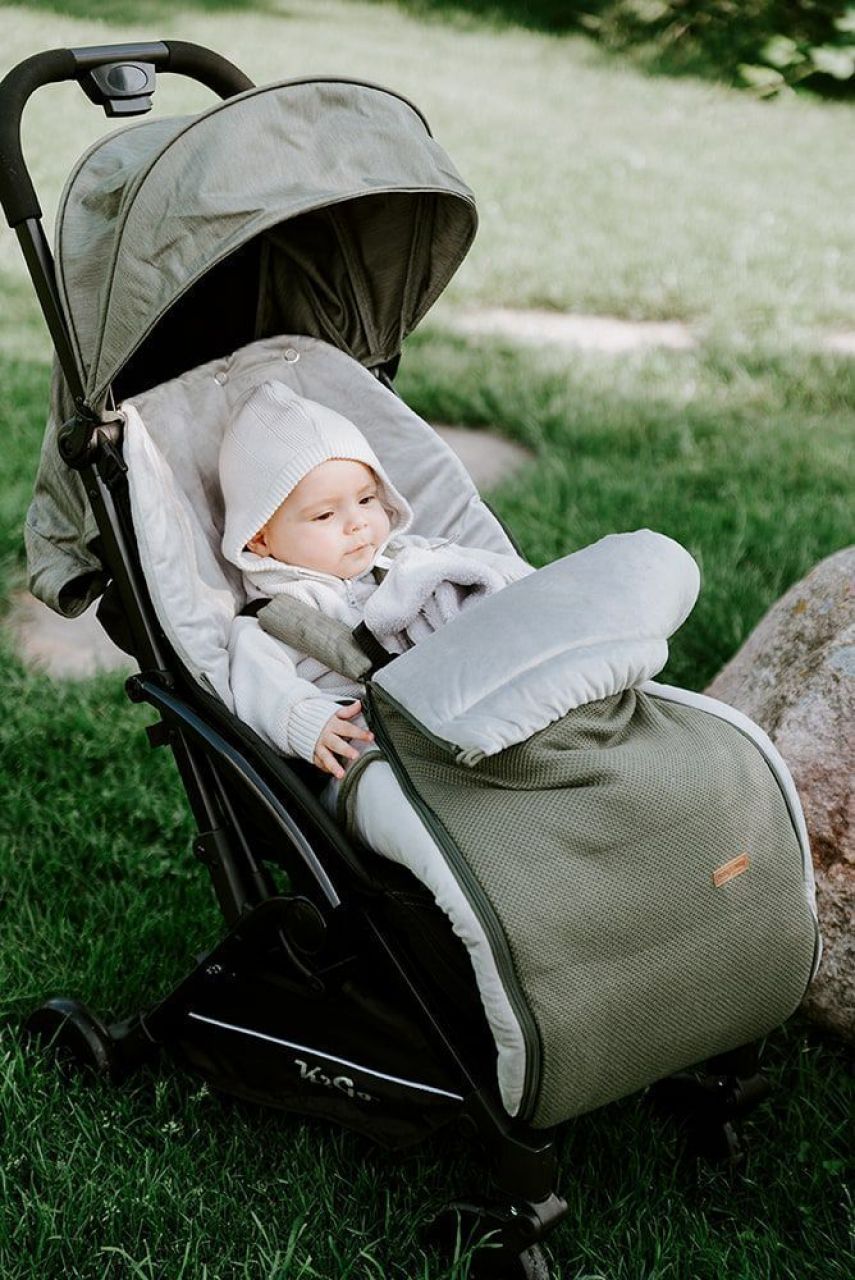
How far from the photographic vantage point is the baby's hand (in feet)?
7.15

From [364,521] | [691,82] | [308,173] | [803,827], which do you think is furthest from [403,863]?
[691,82]

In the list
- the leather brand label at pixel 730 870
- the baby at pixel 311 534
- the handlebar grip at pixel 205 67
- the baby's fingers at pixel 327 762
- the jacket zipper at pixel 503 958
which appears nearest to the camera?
the jacket zipper at pixel 503 958

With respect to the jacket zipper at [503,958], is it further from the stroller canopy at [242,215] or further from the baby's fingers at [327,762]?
the stroller canopy at [242,215]

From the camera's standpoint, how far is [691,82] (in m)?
11.5

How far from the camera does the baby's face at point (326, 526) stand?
2.56 meters

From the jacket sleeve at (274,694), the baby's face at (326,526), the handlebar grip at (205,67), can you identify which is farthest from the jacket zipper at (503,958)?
the handlebar grip at (205,67)

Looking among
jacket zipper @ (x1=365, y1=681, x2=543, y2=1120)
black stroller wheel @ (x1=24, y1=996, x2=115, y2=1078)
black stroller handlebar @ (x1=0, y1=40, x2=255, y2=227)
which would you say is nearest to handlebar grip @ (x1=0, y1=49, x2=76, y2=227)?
black stroller handlebar @ (x1=0, y1=40, x2=255, y2=227)

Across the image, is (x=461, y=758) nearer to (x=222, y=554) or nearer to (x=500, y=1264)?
(x=500, y=1264)

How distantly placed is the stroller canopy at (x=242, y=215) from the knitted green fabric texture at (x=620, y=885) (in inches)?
30.2

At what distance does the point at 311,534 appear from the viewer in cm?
257

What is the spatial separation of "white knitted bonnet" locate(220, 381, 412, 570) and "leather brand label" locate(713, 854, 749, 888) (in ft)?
3.29

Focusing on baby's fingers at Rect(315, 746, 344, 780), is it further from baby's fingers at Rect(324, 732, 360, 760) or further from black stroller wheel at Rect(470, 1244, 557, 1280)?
black stroller wheel at Rect(470, 1244, 557, 1280)

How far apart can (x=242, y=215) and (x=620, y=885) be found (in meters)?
1.15

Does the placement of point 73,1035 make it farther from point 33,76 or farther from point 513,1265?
point 33,76
